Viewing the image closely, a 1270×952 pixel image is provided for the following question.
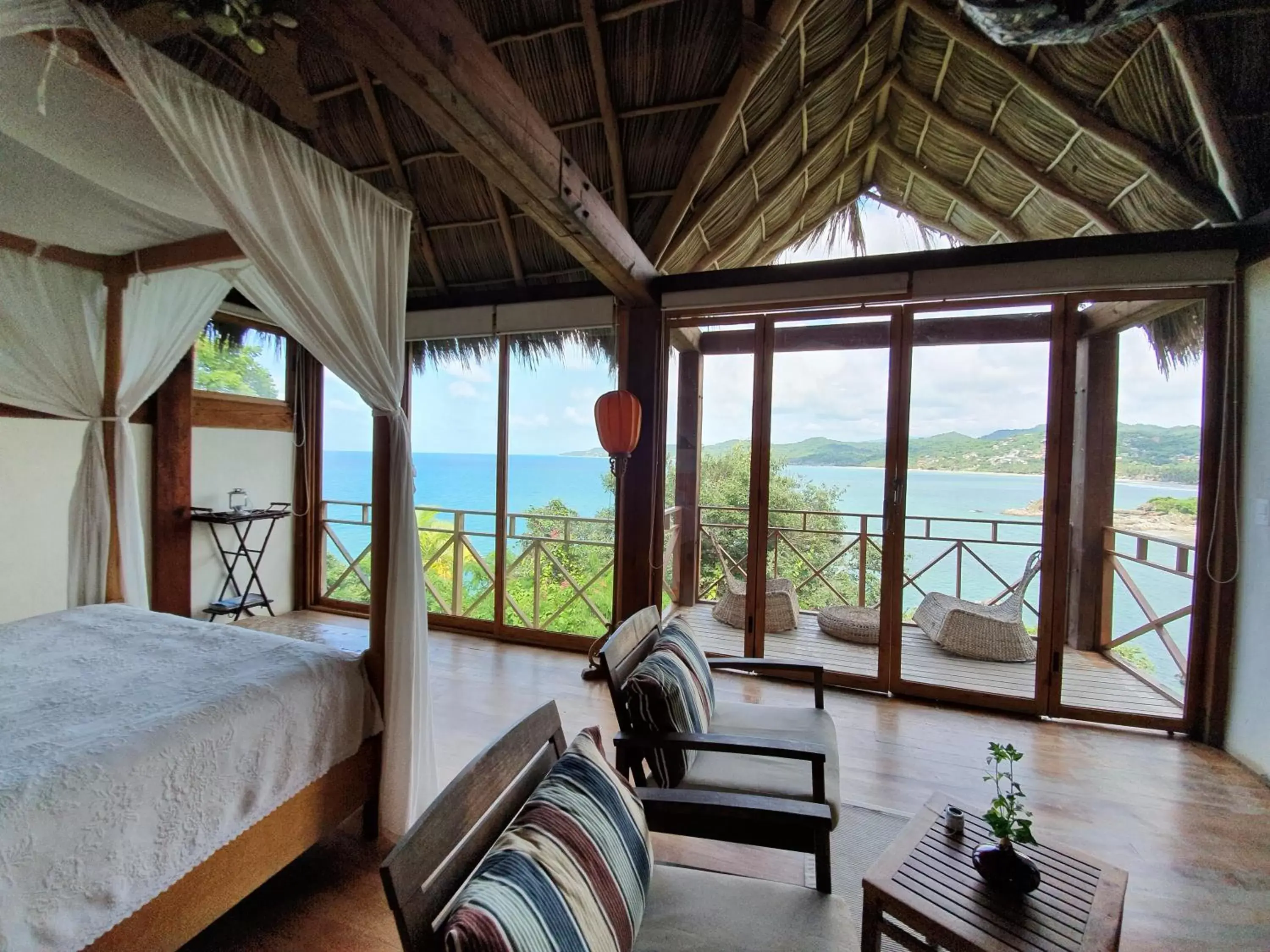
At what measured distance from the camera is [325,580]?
4625 mm

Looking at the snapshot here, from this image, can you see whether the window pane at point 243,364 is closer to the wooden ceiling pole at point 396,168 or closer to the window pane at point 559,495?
the wooden ceiling pole at point 396,168

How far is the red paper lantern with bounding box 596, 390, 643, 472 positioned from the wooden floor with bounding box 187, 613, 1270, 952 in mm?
1432

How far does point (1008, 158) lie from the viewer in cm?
303

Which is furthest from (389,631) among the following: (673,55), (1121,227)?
(1121,227)

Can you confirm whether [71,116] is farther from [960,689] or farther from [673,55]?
[960,689]

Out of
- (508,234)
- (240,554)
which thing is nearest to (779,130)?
(508,234)

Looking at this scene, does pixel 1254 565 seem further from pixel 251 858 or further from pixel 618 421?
pixel 251 858

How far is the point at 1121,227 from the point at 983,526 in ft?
5.79

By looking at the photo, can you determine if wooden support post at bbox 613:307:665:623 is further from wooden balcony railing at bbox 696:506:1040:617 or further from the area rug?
the area rug

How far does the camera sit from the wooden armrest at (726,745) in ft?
4.81

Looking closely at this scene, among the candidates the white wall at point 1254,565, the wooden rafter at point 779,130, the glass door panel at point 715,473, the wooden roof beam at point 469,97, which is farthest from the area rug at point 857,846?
the wooden rafter at point 779,130

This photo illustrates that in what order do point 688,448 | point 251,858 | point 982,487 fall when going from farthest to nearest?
point 688,448
point 982,487
point 251,858

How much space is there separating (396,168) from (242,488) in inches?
103

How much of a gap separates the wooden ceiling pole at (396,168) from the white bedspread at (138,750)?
2.48 metres
